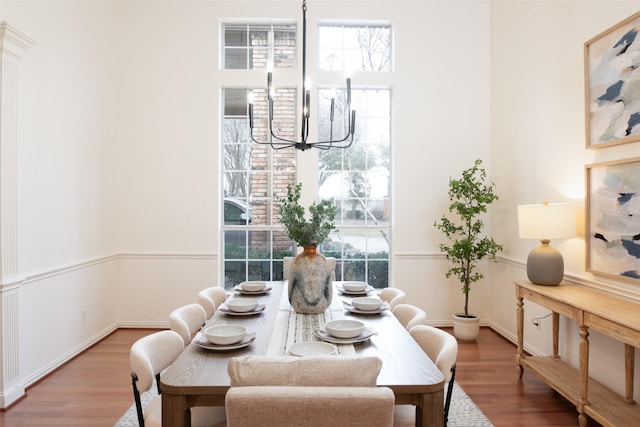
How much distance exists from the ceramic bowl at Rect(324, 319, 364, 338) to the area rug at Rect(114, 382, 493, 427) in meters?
1.16

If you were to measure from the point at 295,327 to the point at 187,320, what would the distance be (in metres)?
0.66

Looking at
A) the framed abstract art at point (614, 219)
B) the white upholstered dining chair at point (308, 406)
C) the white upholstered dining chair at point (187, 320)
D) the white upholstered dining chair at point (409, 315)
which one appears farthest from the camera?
the framed abstract art at point (614, 219)

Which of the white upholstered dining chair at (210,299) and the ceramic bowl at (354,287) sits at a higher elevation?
the ceramic bowl at (354,287)

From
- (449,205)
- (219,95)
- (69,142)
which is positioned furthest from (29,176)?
(449,205)

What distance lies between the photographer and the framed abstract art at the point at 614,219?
8.70 ft

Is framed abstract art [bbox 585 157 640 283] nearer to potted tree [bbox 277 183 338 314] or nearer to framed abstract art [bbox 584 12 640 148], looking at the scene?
framed abstract art [bbox 584 12 640 148]

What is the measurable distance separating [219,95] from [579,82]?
3561mm

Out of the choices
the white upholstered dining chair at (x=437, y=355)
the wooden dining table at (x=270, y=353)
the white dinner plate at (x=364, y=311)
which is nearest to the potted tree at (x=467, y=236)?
the white dinner plate at (x=364, y=311)

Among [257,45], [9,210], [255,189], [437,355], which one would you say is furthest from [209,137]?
[437,355]

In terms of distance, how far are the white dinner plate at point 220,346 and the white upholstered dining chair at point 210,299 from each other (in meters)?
0.83

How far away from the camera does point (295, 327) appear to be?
2.21m

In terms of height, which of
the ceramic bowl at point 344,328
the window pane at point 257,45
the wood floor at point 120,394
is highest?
the window pane at point 257,45

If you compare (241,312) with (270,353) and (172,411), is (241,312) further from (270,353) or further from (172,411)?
(172,411)

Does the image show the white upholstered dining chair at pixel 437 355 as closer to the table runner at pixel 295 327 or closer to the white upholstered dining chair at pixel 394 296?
the table runner at pixel 295 327
